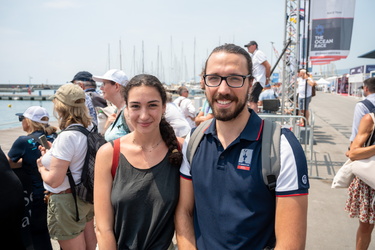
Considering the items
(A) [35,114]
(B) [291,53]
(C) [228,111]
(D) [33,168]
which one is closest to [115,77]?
(A) [35,114]

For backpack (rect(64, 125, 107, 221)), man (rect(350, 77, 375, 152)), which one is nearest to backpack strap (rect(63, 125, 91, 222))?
backpack (rect(64, 125, 107, 221))

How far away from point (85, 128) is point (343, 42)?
33.4 feet

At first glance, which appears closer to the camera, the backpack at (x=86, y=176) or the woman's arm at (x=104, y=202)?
the woman's arm at (x=104, y=202)

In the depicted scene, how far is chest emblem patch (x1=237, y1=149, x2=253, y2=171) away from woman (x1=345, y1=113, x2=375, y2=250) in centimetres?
210

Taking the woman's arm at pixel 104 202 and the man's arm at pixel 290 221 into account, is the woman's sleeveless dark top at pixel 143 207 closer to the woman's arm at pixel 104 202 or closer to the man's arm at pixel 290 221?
the woman's arm at pixel 104 202

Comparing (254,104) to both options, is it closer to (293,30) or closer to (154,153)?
(293,30)

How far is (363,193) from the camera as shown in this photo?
3.11 metres

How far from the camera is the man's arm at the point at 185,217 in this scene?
180 centimetres

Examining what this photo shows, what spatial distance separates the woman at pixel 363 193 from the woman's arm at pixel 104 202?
2748 mm

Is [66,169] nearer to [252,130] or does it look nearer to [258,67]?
[252,130]

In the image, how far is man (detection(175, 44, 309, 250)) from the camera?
1493 millimetres

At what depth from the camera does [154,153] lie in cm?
204

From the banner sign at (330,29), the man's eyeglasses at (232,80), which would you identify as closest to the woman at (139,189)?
the man's eyeglasses at (232,80)

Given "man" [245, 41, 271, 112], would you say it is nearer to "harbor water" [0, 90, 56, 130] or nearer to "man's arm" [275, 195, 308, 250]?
"man's arm" [275, 195, 308, 250]
